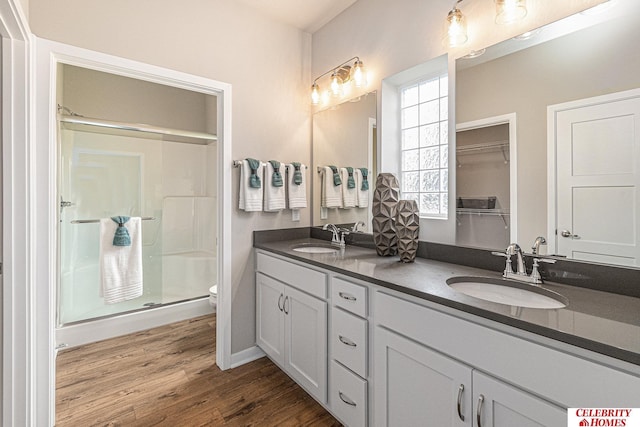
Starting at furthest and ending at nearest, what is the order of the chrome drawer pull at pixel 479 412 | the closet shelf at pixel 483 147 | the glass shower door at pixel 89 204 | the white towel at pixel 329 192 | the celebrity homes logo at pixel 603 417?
the glass shower door at pixel 89 204
the white towel at pixel 329 192
the closet shelf at pixel 483 147
the chrome drawer pull at pixel 479 412
the celebrity homes logo at pixel 603 417

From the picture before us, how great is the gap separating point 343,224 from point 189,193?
7.03ft

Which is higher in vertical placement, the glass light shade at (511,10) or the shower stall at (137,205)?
the glass light shade at (511,10)

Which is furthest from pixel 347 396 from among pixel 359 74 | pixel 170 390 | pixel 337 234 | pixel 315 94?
pixel 315 94

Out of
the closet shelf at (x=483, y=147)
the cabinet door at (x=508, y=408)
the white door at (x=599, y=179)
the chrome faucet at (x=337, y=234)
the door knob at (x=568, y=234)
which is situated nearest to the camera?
the cabinet door at (x=508, y=408)

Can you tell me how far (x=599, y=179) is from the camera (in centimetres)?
114

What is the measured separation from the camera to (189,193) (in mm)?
3512

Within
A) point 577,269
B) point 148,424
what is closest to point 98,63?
point 148,424

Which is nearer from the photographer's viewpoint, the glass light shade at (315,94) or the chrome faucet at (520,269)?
the chrome faucet at (520,269)

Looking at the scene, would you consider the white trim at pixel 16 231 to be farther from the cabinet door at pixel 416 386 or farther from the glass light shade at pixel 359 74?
the glass light shade at pixel 359 74

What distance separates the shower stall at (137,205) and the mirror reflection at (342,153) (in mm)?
1504

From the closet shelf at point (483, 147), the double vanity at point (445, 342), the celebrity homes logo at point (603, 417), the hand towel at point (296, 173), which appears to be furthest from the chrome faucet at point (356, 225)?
the celebrity homes logo at point (603, 417)

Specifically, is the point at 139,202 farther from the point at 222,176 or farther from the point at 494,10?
the point at 494,10

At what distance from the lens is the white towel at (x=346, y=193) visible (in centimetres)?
222

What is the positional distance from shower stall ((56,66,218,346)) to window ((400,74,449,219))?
89.5 inches
